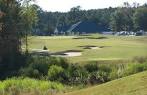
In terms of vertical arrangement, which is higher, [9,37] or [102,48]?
[9,37]

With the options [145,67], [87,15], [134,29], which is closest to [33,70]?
[145,67]

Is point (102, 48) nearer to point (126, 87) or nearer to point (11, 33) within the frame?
point (11, 33)

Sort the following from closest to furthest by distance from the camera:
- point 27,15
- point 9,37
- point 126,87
→ point 126,87, point 9,37, point 27,15

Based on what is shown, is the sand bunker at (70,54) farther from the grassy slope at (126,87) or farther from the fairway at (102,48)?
the grassy slope at (126,87)

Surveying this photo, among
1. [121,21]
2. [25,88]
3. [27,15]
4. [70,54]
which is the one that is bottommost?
[70,54]

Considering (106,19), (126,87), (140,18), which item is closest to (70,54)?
(126,87)

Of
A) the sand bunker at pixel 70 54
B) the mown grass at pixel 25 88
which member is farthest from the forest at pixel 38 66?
the sand bunker at pixel 70 54

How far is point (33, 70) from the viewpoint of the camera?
1085 inches

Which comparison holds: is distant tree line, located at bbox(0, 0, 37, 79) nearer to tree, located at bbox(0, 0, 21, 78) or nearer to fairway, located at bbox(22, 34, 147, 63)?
tree, located at bbox(0, 0, 21, 78)

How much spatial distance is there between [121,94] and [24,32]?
31.7 metres

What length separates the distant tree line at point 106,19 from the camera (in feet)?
461

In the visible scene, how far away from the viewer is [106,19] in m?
174

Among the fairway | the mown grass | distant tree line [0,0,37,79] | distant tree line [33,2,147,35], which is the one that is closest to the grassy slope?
the mown grass

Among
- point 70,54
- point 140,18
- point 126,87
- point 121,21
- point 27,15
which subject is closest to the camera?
point 126,87
